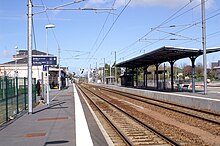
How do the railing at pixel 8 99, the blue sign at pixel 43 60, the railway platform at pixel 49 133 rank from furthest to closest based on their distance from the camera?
1. the blue sign at pixel 43 60
2. the railing at pixel 8 99
3. the railway platform at pixel 49 133

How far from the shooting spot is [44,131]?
1156 centimetres

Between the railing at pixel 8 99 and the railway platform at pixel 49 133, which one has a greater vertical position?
the railing at pixel 8 99

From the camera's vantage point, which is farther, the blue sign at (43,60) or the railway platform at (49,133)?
the blue sign at (43,60)

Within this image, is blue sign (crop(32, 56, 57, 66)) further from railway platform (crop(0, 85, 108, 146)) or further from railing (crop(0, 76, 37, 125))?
railway platform (crop(0, 85, 108, 146))

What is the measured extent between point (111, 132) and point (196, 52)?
22.8 m

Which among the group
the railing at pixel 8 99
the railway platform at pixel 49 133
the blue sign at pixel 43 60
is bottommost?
the railway platform at pixel 49 133

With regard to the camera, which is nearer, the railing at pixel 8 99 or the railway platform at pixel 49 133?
the railway platform at pixel 49 133

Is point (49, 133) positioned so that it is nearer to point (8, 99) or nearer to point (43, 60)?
point (8, 99)

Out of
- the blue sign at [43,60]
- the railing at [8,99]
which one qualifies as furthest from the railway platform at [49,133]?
the blue sign at [43,60]

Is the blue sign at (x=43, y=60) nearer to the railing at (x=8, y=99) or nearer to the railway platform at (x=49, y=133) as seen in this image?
the railing at (x=8, y=99)

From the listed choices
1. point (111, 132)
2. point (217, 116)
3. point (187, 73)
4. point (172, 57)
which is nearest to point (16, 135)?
point (111, 132)

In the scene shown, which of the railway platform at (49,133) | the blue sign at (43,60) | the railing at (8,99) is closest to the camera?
the railway platform at (49,133)

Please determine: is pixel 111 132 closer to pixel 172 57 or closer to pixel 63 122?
pixel 63 122

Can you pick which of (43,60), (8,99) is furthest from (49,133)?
(43,60)
